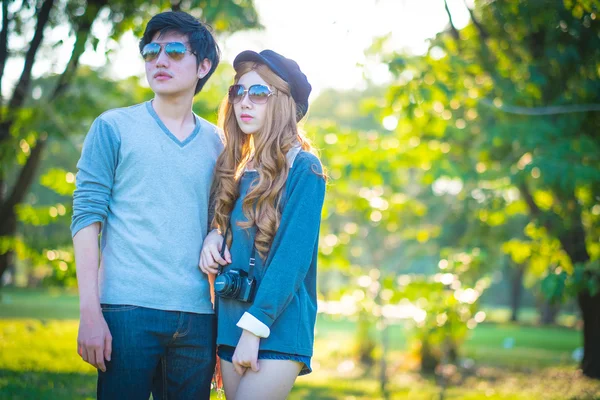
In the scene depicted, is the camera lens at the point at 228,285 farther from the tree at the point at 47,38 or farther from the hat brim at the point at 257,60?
the tree at the point at 47,38

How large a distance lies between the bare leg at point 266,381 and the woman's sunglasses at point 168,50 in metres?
1.30

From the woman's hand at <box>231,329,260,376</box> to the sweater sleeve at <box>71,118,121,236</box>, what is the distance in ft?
2.34

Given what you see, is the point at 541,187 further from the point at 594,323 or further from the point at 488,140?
the point at 594,323

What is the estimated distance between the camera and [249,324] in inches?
88.4

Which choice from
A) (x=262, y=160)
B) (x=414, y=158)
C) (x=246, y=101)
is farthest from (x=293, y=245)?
(x=414, y=158)

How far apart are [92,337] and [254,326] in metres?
0.59

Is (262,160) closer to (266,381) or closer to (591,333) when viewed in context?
(266,381)

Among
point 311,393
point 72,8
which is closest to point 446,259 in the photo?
point 311,393

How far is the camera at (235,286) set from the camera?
7.59 ft

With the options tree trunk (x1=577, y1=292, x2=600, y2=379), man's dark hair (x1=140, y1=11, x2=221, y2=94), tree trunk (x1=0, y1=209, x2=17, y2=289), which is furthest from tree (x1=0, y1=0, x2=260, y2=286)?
tree trunk (x1=577, y1=292, x2=600, y2=379)

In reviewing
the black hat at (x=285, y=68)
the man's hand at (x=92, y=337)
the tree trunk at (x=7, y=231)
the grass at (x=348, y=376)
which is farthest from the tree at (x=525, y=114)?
the tree trunk at (x=7, y=231)

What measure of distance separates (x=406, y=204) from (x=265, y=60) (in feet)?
20.2

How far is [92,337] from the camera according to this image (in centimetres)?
222

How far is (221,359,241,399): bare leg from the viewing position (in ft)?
7.94
